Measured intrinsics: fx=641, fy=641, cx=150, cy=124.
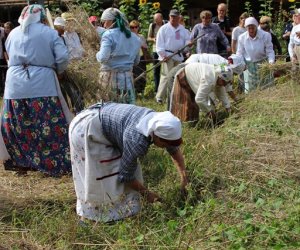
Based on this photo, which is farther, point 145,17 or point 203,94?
point 145,17

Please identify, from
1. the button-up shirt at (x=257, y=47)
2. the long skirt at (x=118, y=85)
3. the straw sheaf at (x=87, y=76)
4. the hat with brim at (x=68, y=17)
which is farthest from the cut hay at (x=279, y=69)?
the hat with brim at (x=68, y=17)

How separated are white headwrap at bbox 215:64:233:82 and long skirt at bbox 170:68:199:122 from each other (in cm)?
63

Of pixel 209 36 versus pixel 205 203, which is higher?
pixel 209 36

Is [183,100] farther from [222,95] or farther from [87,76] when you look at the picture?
[87,76]

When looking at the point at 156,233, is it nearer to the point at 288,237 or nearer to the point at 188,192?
the point at 188,192

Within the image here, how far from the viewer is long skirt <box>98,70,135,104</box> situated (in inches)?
241

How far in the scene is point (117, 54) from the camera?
6477 millimetres

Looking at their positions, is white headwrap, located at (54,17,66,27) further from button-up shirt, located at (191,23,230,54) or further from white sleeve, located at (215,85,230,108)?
button-up shirt, located at (191,23,230,54)

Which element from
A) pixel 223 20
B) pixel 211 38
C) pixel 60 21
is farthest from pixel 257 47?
pixel 60 21

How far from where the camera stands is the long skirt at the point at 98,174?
13.5 feet

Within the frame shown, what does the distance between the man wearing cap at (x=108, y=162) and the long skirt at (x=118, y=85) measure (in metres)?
1.87

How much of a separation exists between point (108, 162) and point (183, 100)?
2.85 m

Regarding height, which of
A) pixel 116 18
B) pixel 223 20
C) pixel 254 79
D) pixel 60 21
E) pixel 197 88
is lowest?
pixel 254 79

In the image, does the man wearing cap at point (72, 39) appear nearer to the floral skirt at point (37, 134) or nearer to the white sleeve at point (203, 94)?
the floral skirt at point (37, 134)
